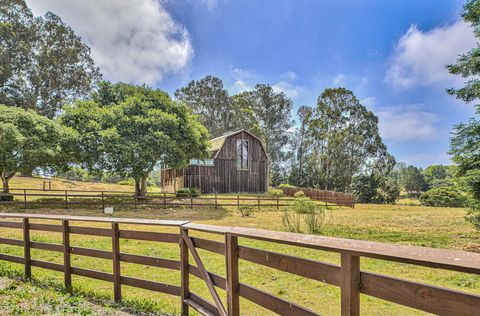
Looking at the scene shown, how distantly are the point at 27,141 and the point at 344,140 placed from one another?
30.1 meters

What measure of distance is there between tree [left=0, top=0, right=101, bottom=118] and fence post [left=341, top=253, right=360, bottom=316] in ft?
100

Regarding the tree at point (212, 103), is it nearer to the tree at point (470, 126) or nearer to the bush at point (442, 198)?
the bush at point (442, 198)

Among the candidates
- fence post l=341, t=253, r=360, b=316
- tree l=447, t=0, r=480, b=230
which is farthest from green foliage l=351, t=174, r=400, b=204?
fence post l=341, t=253, r=360, b=316

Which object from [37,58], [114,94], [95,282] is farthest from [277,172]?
[95,282]

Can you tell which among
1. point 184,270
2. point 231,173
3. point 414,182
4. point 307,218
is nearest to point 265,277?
point 184,270

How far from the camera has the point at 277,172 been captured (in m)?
43.8

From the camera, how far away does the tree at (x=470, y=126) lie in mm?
7184

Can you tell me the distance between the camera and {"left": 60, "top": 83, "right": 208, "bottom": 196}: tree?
16.7m

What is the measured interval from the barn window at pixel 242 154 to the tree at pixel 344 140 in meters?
10.8

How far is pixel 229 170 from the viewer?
28500 millimetres

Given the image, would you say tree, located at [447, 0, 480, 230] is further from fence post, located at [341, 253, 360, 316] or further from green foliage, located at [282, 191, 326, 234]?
fence post, located at [341, 253, 360, 316]

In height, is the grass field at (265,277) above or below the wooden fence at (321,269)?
below

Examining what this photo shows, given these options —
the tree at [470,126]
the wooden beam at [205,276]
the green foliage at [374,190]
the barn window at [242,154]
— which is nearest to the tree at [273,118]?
the barn window at [242,154]

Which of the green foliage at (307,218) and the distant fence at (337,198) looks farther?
the distant fence at (337,198)
